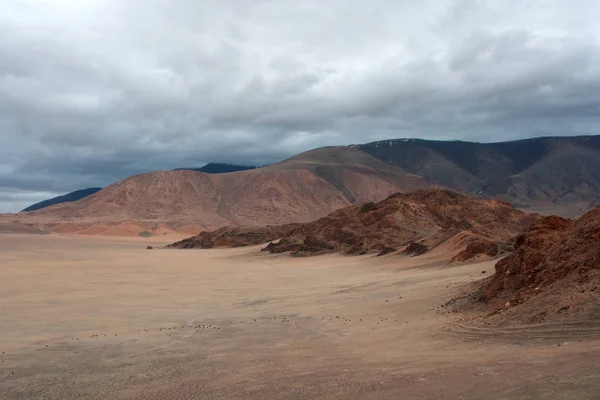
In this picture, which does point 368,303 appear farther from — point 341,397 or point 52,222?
point 52,222

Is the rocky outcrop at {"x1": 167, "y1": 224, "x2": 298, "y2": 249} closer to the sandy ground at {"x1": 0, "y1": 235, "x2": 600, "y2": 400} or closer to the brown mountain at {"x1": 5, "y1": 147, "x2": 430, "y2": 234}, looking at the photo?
the brown mountain at {"x1": 5, "y1": 147, "x2": 430, "y2": 234}

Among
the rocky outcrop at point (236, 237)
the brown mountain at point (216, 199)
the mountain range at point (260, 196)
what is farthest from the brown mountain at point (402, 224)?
the mountain range at point (260, 196)

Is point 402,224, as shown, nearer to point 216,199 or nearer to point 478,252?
point 478,252

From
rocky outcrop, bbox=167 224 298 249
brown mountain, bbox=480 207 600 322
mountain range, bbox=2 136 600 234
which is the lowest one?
rocky outcrop, bbox=167 224 298 249

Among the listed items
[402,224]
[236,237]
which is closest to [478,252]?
[402,224]

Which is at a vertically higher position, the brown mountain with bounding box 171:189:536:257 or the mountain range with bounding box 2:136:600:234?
the mountain range with bounding box 2:136:600:234

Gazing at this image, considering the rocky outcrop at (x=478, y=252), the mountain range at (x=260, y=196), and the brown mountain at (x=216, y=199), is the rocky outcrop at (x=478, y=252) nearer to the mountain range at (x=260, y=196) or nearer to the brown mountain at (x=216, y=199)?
the brown mountain at (x=216, y=199)

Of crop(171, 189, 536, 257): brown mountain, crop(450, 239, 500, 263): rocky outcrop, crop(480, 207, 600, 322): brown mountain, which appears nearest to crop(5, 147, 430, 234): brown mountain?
crop(171, 189, 536, 257): brown mountain
